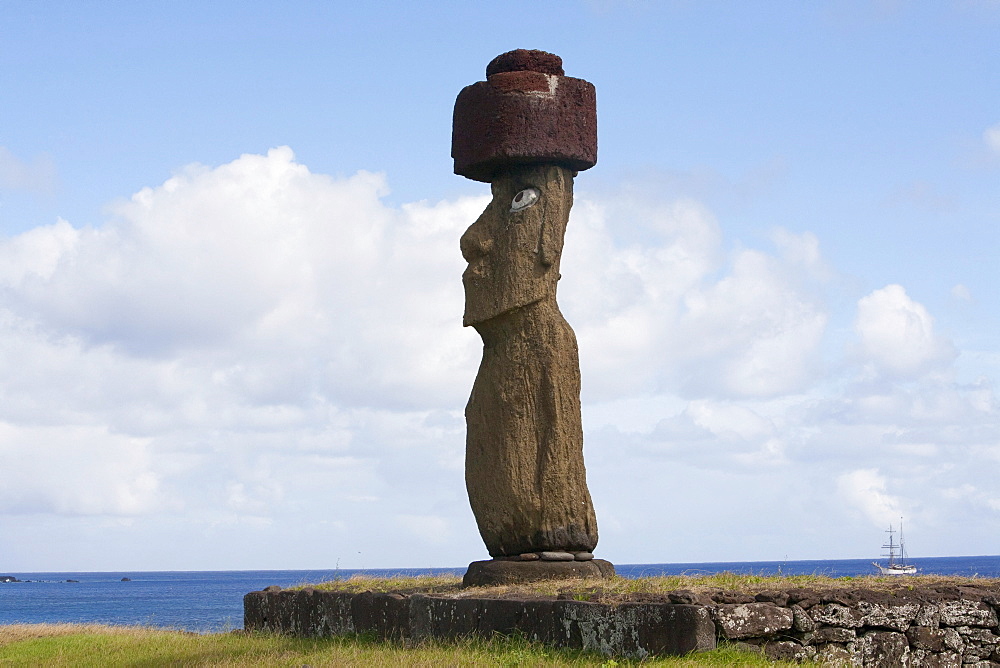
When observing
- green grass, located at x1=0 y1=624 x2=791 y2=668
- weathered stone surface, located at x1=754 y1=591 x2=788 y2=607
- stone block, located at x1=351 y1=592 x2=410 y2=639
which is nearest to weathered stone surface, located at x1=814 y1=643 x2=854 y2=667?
weathered stone surface, located at x1=754 y1=591 x2=788 y2=607

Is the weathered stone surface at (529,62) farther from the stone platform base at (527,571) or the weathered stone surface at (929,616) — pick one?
the weathered stone surface at (929,616)

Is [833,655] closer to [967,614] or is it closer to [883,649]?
[883,649]

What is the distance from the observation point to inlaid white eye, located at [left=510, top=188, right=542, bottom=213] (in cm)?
1246

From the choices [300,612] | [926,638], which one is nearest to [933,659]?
[926,638]

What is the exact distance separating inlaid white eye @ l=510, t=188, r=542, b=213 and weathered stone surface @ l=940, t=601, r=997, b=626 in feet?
18.5

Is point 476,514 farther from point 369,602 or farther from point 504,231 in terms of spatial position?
point 504,231

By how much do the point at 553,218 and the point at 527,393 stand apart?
6.16 feet

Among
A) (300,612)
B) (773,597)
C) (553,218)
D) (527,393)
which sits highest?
(553,218)

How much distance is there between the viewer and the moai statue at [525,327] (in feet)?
39.9

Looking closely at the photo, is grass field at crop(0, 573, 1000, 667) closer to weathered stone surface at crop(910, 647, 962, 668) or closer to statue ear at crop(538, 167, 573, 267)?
weathered stone surface at crop(910, 647, 962, 668)

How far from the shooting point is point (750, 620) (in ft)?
29.7

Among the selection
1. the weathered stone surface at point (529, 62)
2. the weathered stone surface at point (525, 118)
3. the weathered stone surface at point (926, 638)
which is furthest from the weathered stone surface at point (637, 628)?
the weathered stone surface at point (529, 62)

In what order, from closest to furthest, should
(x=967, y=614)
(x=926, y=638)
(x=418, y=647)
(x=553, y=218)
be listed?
(x=926, y=638) → (x=418, y=647) → (x=967, y=614) → (x=553, y=218)

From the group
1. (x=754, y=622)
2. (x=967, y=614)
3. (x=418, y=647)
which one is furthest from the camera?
(x=967, y=614)
